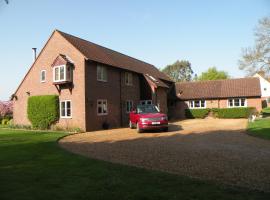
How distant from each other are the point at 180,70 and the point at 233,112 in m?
73.1

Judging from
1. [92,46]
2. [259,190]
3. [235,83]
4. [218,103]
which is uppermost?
[92,46]

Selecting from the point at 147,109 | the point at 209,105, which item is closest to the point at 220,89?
the point at 209,105

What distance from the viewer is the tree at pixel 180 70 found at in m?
109

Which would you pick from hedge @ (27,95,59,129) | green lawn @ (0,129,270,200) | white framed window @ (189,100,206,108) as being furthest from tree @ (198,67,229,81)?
green lawn @ (0,129,270,200)

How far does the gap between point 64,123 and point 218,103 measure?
23109 millimetres

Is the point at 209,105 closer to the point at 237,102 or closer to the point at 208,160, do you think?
the point at 237,102

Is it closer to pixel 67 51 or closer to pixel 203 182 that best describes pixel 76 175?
pixel 203 182

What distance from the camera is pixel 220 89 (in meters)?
42.1

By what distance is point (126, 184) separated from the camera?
6.99 m

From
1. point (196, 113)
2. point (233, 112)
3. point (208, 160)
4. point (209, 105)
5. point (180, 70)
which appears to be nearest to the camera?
point (208, 160)

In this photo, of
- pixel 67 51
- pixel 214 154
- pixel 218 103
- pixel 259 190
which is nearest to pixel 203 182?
pixel 259 190

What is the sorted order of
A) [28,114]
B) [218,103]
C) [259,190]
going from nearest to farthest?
1. [259,190]
2. [28,114]
3. [218,103]

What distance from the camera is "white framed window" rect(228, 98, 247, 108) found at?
39094mm

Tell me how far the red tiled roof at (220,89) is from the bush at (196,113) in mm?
2027
